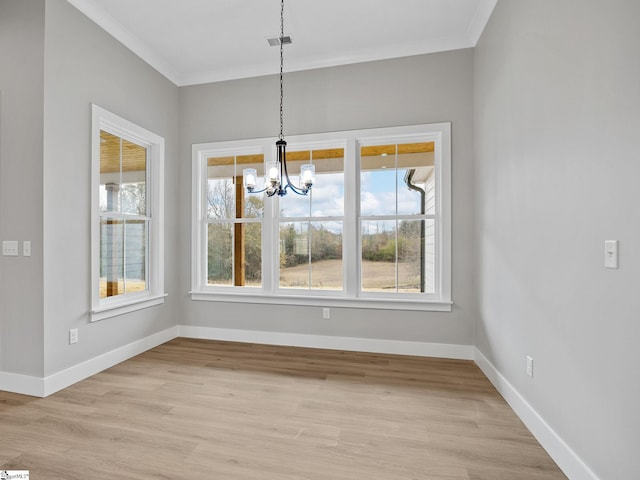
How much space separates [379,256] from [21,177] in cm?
320

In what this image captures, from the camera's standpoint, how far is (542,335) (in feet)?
6.45

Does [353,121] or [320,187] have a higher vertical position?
[353,121]

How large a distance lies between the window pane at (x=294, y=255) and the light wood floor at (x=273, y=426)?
984mm

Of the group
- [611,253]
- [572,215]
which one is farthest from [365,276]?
[611,253]

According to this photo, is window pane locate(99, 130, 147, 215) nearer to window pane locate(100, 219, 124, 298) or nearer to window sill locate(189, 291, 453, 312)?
window pane locate(100, 219, 124, 298)

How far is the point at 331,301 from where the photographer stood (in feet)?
12.0

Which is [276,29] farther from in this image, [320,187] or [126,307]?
[126,307]

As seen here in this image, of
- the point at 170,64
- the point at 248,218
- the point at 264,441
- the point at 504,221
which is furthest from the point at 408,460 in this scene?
Result: the point at 170,64

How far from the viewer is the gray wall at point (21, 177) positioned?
2537mm

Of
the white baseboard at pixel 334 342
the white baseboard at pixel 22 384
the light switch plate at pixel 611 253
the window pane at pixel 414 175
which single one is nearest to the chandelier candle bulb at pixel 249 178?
the window pane at pixel 414 175

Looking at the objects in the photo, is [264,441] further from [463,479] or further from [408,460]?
[463,479]

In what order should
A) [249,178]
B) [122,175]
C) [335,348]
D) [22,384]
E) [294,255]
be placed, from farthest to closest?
[294,255] < [335,348] < [122,175] < [249,178] < [22,384]

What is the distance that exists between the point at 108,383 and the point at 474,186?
148 inches

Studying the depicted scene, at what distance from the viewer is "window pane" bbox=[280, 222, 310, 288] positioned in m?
3.84
